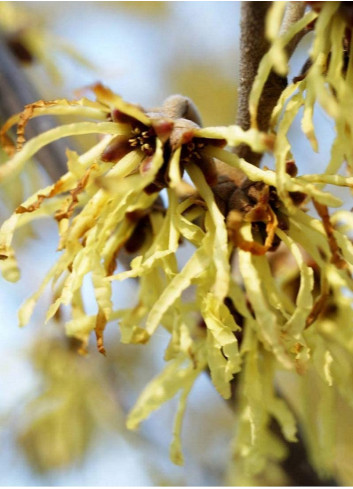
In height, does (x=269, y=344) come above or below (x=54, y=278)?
below

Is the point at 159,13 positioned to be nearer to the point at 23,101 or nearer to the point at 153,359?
the point at 153,359

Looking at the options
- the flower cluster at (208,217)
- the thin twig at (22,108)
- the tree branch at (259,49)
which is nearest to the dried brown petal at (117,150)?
the flower cluster at (208,217)

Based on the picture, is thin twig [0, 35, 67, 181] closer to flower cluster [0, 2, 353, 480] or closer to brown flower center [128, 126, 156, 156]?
flower cluster [0, 2, 353, 480]

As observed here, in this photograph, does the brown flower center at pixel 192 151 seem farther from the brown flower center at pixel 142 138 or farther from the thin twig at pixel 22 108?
the thin twig at pixel 22 108

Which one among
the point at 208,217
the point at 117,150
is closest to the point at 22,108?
the point at 117,150

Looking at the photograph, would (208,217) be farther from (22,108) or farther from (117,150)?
(22,108)

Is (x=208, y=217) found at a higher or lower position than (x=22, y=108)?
lower

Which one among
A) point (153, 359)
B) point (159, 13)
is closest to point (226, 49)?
point (159, 13)

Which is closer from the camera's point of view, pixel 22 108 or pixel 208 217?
pixel 208 217

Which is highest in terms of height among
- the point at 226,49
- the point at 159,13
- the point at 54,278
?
the point at 54,278

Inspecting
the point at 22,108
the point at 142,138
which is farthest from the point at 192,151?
the point at 22,108
